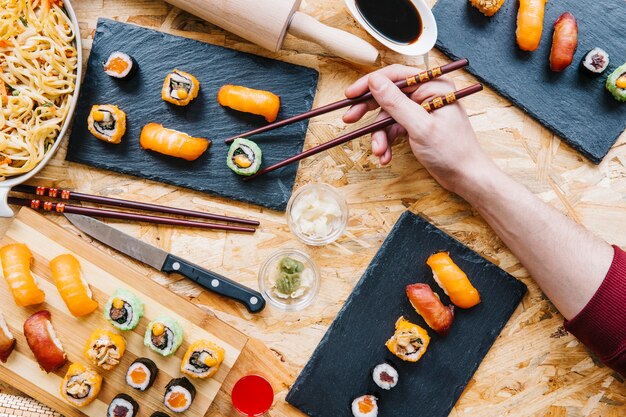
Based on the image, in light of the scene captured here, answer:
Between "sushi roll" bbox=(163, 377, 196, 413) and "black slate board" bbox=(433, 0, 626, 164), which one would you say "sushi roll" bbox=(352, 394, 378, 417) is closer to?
"sushi roll" bbox=(163, 377, 196, 413)

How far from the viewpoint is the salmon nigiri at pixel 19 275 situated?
2547mm

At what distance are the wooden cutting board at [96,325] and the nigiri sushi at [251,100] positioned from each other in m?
0.89

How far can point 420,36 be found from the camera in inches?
103

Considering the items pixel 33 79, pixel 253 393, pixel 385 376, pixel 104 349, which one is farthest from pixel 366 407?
pixel 33 79

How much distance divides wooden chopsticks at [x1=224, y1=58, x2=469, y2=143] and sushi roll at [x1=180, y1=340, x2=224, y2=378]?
93cm

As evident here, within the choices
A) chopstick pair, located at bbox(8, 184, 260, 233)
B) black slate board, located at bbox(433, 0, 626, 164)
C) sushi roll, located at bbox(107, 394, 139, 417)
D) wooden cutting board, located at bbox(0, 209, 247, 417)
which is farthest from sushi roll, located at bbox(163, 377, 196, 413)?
black slate board, located at bbox(433, 0, 626, 164)

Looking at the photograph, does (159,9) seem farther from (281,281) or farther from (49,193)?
(281,281)

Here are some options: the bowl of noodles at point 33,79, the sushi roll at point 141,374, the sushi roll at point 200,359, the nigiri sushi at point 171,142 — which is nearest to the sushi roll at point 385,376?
the sushi roll at point 200,359

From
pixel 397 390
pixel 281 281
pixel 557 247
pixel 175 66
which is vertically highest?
pixel 557 247

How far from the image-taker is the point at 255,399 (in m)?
2.60

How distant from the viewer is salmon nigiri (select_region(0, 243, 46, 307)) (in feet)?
8.36

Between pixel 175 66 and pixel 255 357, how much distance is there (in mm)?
1414

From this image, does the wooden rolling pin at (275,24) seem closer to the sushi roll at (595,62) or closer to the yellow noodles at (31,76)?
the yellow noodles at (31,76)

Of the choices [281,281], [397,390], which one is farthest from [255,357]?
[397,390]
